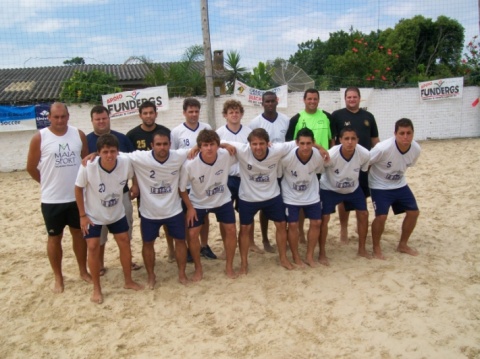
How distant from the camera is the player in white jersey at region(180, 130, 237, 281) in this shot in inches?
152

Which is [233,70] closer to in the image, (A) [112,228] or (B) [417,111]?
(B) [417,111]

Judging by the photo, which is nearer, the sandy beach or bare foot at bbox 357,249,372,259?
the sandy beach

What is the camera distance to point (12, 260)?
4.80 m

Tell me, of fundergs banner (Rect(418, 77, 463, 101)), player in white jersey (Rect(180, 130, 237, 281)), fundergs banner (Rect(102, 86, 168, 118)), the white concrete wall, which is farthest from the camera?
fundergs banner (Rect(418, 77, 463, 101))

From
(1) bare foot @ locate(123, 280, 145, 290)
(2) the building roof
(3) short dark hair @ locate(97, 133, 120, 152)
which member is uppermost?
(2) the building roof

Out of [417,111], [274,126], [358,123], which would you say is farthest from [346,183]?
[417,111]

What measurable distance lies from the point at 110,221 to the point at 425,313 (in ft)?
9.78

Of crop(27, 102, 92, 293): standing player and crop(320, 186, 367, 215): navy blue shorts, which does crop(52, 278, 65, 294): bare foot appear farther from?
crop(320, 186, 367, 215): navy blue shorts

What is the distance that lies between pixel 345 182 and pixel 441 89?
10368mm

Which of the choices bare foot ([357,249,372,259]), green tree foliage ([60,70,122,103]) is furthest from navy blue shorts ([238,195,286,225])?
green tree foliage ([60,70,122,103])

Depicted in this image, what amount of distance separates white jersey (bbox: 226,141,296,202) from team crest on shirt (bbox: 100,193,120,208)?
129 centimetres

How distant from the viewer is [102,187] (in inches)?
141

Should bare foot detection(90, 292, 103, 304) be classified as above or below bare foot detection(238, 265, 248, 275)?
above

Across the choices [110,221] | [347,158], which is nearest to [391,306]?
[347,158]
